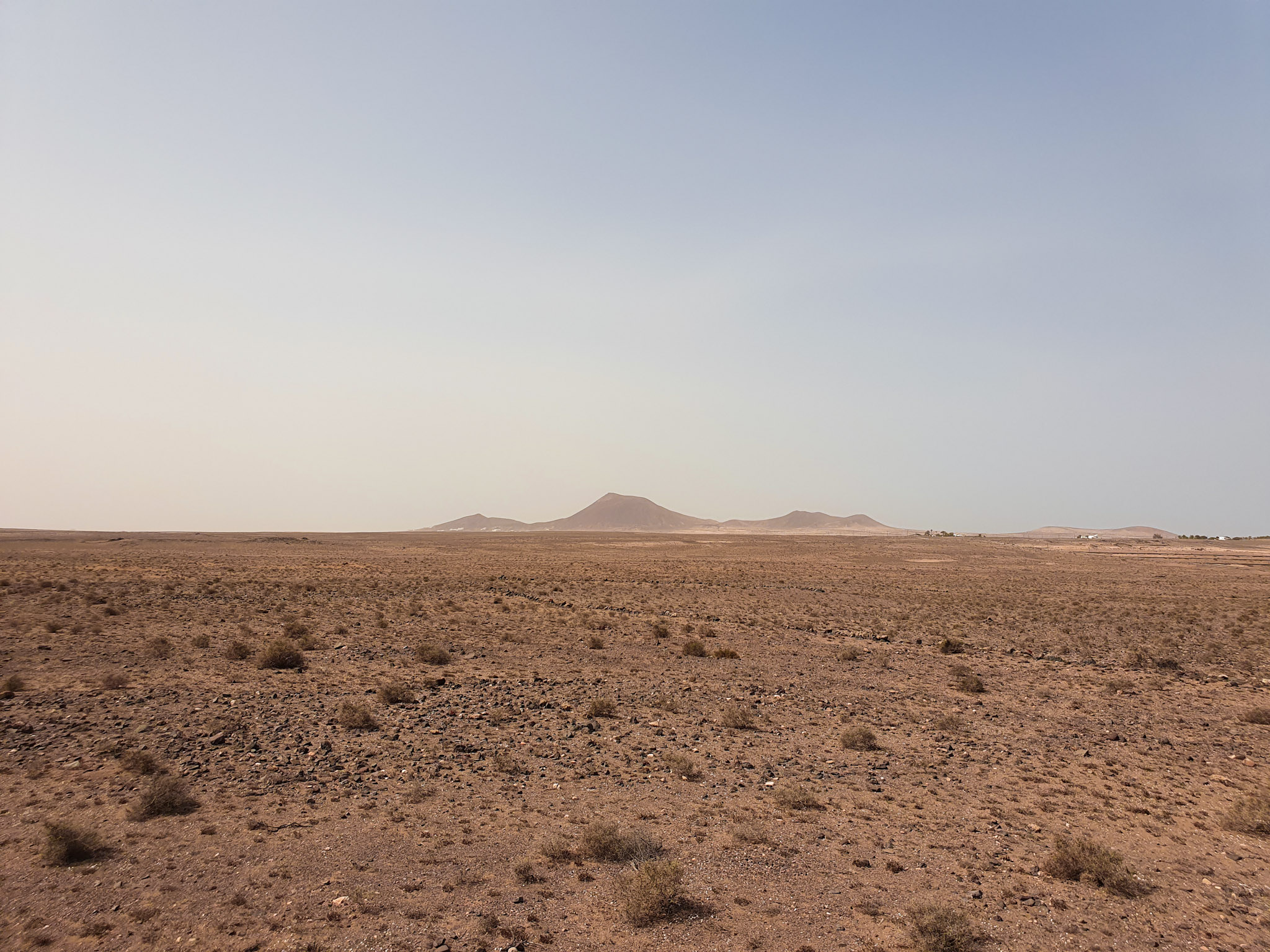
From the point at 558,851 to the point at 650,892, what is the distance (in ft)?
5.68

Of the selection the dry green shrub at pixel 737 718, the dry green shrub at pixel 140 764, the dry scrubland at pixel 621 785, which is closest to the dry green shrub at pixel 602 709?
the dry scrubland at pixel 621 785

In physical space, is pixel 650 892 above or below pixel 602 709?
above

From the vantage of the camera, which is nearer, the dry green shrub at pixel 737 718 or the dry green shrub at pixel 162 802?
the dry green shrub at pixel 162 802

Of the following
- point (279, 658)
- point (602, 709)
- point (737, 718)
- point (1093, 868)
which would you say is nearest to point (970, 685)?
point (737, 718)

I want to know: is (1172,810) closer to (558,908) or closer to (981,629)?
(558,908)

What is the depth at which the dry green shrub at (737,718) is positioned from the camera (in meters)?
13.6

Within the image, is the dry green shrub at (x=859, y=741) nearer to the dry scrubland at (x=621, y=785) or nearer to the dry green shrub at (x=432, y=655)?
the dry scrubland at (x=621, y=785)

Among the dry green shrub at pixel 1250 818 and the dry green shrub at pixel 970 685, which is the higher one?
the dry green shrub at pixel 1250 818

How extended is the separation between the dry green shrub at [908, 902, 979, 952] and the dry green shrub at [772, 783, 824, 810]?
280cm

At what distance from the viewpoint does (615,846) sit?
26.7ft

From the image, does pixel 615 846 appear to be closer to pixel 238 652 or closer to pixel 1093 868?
pixel 1093 868

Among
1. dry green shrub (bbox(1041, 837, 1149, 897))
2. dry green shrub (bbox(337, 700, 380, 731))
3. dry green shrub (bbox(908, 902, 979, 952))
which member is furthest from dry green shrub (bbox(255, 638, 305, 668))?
dry green shrub (bbox(1041, 837, 1149, 897))

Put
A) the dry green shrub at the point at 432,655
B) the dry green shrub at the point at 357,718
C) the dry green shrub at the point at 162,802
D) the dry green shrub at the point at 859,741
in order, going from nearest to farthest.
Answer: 1. the dry green shrub at the point at 162,802
2. the dry green shrub at the point at 859,741
3. the dry green shrub at the point at 357,718
4. the dry green shrub at the point at 432,655

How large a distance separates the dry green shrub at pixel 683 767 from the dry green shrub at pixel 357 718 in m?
5.67
